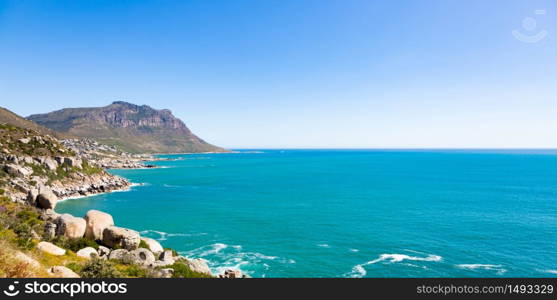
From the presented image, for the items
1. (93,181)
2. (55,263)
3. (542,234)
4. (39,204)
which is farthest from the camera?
(93,181)

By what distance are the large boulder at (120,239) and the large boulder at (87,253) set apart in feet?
9.33

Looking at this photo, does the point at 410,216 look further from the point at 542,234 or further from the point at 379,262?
the point at 379,262

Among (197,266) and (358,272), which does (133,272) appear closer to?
(197,266)

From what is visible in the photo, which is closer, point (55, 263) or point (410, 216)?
point (55, 263)

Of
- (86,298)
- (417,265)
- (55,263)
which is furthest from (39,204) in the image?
(417,265)

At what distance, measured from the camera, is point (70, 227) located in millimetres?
32469

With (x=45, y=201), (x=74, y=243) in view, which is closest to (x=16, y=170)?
(x=45, y=201)

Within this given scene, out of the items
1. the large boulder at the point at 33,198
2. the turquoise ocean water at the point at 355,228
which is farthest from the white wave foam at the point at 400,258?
the large boulder at the point at 33,198

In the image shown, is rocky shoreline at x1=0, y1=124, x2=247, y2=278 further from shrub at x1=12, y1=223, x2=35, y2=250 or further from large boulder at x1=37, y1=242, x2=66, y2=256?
shrub at x1=12, y1=223, x2=35, y2=250

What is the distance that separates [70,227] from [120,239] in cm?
576

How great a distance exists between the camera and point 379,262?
3778cm

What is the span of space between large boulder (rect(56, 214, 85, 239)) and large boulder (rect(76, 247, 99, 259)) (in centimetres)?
424

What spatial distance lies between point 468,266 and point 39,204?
58.9m

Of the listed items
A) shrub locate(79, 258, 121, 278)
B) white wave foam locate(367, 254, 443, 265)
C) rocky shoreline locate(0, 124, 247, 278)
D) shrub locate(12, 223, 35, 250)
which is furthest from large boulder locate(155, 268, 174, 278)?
white wave foam locate(367, 254, 443, 265)
